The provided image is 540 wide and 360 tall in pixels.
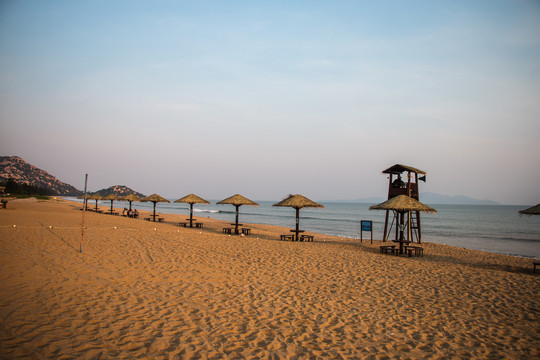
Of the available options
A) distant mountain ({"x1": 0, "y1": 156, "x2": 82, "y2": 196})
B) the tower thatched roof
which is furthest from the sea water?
distant mountain ({"x1": 0, "y1": 156, "x2": 82, "y2": 196})

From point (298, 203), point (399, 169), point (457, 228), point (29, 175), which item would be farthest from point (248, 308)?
point (29, 175)

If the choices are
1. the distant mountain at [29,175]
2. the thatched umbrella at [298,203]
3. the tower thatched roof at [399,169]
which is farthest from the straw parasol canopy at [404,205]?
the distant mountain at [29,175]

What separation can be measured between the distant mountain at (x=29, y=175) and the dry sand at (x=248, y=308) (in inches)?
4534

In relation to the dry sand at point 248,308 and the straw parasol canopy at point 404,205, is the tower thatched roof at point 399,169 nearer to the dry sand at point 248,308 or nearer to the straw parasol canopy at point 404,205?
the straw parasol canopy at point 404,205

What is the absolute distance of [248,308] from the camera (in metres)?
5.35

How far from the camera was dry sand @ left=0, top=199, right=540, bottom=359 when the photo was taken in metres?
3.97

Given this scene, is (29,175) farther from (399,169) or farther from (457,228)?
(457,228)

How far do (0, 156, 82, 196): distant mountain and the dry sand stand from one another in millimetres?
115154

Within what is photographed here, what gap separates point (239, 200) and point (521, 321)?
14221 millimetres

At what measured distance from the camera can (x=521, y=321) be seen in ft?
17.5

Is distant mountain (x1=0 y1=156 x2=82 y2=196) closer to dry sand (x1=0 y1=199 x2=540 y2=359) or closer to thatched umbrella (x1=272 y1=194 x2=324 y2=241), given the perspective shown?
thatched umbrella (x1=272 y1=194 x2=324 y2=241)

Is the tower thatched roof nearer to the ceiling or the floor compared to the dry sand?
nearer to the ceiling

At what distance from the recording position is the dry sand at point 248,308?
3975 millimetres

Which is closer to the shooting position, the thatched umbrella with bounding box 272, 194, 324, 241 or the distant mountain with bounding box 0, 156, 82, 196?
the thatched umbrella with bounding box 272, 194, 324, 241
